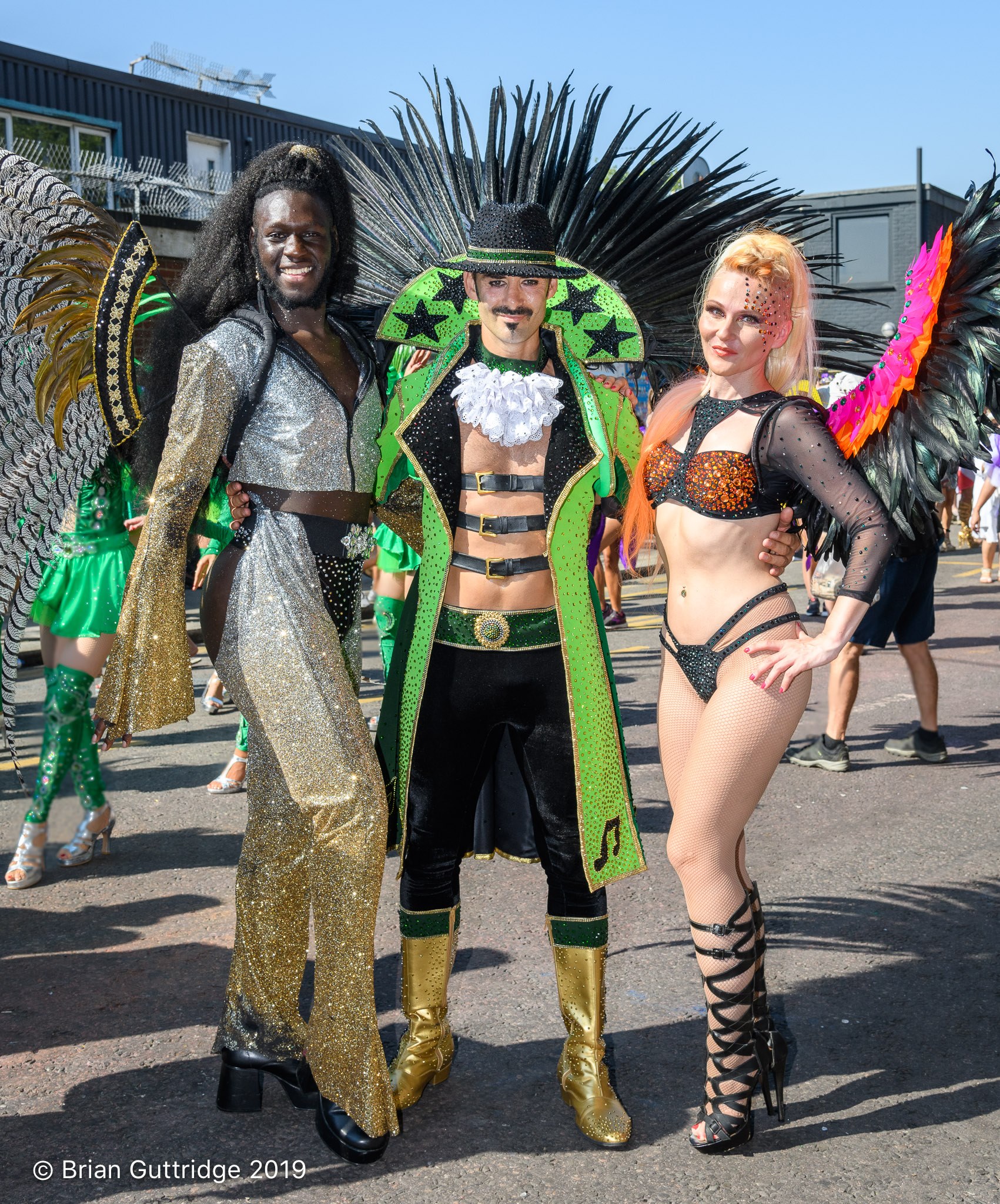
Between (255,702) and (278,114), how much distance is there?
21626 millimetres

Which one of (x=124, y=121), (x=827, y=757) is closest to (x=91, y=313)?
(x=827, y=757)

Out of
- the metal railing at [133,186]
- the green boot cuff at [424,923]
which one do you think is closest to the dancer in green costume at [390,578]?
the green boot cuff at [424,923]

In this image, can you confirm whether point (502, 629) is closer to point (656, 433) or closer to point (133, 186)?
point (656, 433)

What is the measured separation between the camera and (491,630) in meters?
2.94

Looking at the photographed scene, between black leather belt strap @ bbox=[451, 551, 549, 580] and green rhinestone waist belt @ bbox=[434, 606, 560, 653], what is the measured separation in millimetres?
91

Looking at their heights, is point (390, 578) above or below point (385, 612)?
above

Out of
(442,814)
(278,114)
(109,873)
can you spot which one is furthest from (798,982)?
(278,114)

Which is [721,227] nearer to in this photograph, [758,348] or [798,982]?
[758,348]

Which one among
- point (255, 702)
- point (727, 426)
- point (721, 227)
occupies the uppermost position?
point (721, 227)

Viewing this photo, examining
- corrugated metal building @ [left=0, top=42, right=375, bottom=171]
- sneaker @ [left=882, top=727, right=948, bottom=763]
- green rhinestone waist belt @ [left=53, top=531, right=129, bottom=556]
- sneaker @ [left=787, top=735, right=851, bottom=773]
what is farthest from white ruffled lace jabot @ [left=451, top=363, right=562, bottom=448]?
corrugated metal building @ [left=0, top=42, right=375, bottom=171]

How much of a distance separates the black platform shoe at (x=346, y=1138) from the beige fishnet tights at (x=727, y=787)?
2.43 ft

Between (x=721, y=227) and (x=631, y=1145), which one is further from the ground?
(x=721, y=227)

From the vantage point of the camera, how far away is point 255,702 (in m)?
2.82

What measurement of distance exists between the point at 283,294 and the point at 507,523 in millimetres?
770
